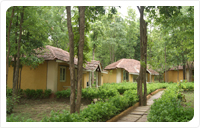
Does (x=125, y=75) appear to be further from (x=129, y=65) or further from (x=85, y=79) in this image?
(x=85, y=79)

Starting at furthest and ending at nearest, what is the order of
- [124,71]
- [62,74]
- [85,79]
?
[124,71], [85,79], [62,74]

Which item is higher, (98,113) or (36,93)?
(98,113)

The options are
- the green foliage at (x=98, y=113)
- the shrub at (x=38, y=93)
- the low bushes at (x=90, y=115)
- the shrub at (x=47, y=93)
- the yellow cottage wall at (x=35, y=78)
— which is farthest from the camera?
the yellow cottage wall at (x=35, y=78)

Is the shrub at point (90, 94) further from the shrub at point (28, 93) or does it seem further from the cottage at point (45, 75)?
the shrub at point (28, 93)

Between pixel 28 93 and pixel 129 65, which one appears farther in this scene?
pixel 129 65

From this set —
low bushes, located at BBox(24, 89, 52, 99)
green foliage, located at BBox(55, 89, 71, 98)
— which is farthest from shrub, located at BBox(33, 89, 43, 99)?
green foliage, located at BBox(55, 89, 71, 98)

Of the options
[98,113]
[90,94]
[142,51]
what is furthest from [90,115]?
[90,94]

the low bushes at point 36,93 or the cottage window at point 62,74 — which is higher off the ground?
the cottage window at point 62,74

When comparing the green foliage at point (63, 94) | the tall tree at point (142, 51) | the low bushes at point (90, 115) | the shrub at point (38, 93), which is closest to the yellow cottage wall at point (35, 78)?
the shrub at point (38, 93)

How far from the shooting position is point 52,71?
11633mm

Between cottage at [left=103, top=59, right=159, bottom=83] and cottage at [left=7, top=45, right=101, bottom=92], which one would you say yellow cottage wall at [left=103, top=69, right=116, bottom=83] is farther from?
cottage at [left=7, top=45, right=101, bottom=92]

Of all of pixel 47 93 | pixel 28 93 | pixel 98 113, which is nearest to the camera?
pixel 98 113

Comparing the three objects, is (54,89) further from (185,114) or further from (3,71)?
(185,114)
